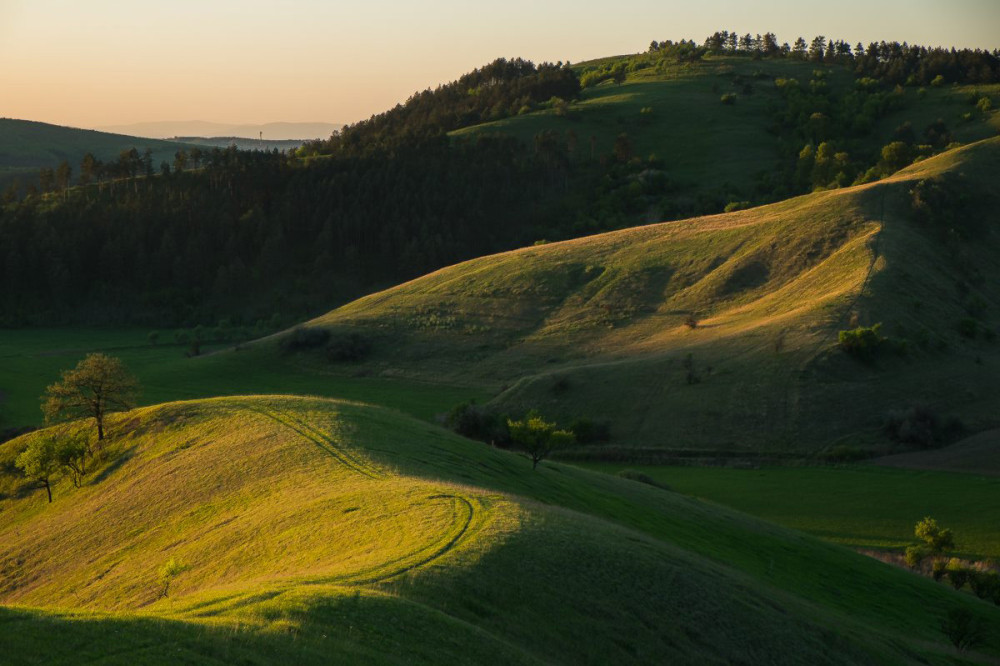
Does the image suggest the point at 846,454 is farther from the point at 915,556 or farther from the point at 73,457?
the point at 73,457

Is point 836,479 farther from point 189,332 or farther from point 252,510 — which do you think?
point 189,332

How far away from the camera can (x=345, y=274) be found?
167 m

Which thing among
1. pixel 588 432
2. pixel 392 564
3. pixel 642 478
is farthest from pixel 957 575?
pixel 392 564

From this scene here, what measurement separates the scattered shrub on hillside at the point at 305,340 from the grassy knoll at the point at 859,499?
165 feet

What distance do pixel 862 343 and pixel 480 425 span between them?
3545 cm

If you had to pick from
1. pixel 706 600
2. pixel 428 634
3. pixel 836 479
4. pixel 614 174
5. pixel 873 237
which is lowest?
pixel 836 479

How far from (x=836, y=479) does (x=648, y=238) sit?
59.6 meters

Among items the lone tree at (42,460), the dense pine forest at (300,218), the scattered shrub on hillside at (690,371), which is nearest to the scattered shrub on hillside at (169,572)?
the lone tree at (42,460)

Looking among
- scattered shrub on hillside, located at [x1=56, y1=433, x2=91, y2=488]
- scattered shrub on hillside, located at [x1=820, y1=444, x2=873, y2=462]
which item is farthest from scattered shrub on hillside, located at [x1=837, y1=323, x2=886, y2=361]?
scattered shrub on hillside, located at [x1=56, y1=433, x2=91, y2=488]

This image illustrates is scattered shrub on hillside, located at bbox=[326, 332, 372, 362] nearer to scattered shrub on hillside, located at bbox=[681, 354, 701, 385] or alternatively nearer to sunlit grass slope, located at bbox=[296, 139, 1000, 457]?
sunlit grass slope, located at bbox=[296, 139, 1000, 457]

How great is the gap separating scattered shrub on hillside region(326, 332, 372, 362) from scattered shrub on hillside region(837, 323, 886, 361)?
179 ft

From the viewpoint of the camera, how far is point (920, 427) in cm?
7019

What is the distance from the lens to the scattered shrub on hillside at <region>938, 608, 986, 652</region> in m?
38.4

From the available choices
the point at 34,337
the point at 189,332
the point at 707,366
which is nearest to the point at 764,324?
the point at 707,366
